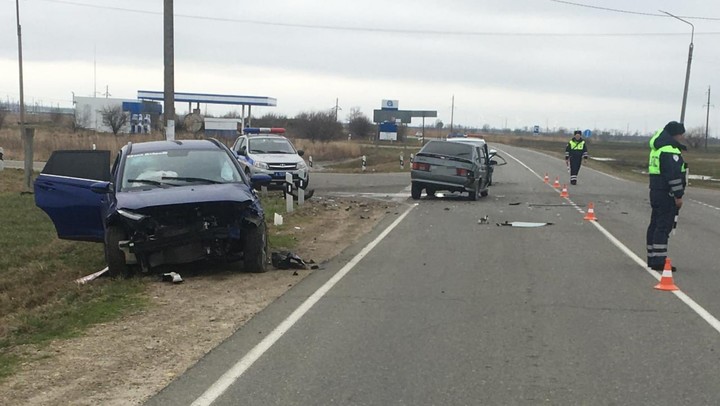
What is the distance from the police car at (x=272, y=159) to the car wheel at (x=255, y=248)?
1145cm

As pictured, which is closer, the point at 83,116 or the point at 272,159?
the point at 272,159

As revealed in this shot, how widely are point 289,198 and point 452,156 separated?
5475 mm

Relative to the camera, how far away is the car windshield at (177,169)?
955cm

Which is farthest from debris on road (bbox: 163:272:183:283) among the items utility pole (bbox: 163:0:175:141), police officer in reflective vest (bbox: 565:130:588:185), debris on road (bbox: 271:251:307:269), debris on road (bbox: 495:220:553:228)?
police officer in reflective vest (bbox: 565:130:588:185)

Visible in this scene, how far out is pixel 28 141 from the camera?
2081cm

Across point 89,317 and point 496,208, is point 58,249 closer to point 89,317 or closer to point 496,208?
point 89,317

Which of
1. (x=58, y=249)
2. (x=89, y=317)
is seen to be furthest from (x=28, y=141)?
(x=89, y=317)

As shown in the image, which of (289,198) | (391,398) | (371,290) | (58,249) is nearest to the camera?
(391,398)

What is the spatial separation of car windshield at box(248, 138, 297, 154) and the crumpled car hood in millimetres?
14011

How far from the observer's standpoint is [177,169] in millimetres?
9852

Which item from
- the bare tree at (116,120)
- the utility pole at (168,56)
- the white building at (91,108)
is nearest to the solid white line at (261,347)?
the utility pole at (168,56)

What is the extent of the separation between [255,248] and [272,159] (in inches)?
536

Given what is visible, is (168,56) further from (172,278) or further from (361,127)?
(361,127)

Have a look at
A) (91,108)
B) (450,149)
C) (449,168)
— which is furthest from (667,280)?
(91,108)
